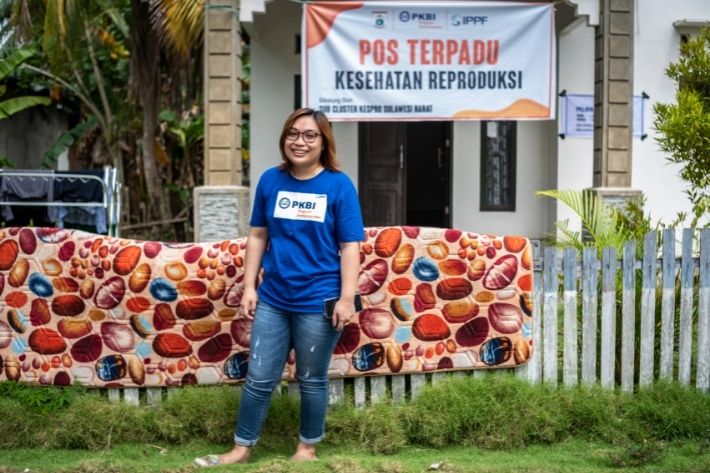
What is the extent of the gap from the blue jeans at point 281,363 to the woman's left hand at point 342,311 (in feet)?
0.28

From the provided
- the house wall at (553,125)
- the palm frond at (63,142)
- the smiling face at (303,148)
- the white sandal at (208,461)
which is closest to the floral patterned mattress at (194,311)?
the white sandal at (208,461)

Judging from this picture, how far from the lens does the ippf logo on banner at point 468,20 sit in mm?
8703

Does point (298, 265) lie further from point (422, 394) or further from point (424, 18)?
point (424, 18)

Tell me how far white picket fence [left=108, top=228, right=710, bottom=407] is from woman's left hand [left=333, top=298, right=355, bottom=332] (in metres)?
0.97

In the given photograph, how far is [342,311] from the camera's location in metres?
4.29

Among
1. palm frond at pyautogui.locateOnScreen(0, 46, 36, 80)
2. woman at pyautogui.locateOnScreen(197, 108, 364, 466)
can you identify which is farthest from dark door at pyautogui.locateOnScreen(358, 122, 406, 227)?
woman at pyautogui.locateOnScreen(197, 108, 364, 466)

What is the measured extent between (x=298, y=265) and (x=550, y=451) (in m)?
1.86

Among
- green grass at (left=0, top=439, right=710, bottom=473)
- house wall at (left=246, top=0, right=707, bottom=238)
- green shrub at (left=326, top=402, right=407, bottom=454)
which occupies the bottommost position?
green grass at (left=0, top=439, right=710, bottom=473)

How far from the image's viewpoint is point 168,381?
509cm

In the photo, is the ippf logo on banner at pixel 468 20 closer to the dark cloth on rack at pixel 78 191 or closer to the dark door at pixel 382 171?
the dark door at pixel 382 171

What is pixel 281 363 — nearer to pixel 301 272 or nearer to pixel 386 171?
pixel 301 272

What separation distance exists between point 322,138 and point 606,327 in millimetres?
2328

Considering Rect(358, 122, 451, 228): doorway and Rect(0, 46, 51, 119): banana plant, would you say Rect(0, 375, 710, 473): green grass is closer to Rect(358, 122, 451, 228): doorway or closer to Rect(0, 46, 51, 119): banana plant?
Rect(358, 122, 451, 228): doorway

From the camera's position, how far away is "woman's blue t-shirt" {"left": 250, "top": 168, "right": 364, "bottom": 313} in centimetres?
433
